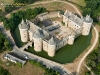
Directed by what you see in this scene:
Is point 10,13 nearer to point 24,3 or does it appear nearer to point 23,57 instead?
point 24,3

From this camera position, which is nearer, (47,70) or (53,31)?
(47,70)

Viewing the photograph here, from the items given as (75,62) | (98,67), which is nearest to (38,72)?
(75,62)

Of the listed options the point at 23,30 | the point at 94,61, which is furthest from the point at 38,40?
the point at 94,61

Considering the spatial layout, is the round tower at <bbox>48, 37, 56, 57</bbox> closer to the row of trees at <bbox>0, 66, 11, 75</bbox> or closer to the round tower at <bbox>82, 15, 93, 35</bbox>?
the row of trees at <bbox>0, 66, 11, 75</bbox>

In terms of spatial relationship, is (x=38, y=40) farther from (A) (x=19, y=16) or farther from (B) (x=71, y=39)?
(A) (x=19, y=16)

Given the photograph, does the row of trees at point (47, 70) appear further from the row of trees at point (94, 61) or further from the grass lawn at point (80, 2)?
the grass lawn at point (80, 2)

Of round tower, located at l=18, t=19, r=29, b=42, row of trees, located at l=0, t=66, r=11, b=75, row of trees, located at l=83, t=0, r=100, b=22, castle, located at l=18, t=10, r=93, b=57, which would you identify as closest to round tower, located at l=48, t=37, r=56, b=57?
castle, located at l=18, t=10, r=93, b=57
